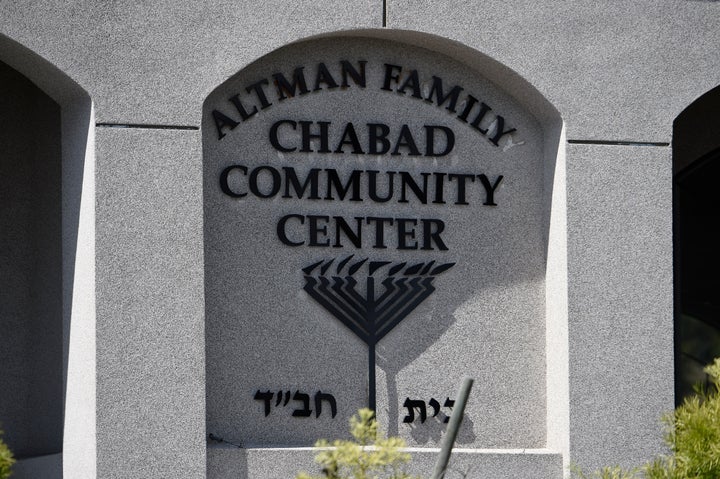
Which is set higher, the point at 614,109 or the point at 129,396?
the point at 614,109

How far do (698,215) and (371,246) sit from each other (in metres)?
5.33

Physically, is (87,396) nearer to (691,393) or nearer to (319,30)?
(319,30)

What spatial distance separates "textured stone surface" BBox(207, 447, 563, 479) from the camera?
9906 mm

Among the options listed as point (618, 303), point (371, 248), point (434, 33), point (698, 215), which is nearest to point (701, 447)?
point (618, 303)

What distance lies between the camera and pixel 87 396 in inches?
377

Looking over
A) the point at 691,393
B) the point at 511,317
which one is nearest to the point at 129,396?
the point at 511,317

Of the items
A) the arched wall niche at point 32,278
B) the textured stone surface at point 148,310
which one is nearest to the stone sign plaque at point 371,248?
the textured stone surface at point 148,310

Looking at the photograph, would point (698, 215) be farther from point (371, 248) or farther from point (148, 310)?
point (148, 310)

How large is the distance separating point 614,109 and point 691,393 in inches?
238

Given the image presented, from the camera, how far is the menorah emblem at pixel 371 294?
10.4m

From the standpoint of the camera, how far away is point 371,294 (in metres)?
10.5

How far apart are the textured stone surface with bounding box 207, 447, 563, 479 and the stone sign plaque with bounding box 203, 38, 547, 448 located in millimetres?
230

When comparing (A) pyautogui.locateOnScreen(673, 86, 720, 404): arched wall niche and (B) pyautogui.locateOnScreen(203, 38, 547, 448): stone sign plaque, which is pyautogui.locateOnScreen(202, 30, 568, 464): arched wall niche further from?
(A) pyautogui.locateOnScreen(673, 86, 720, 404): arched wall niche

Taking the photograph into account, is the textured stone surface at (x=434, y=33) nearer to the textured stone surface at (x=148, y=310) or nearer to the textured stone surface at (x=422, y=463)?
the textured stone surface at (x=148, y=310)
